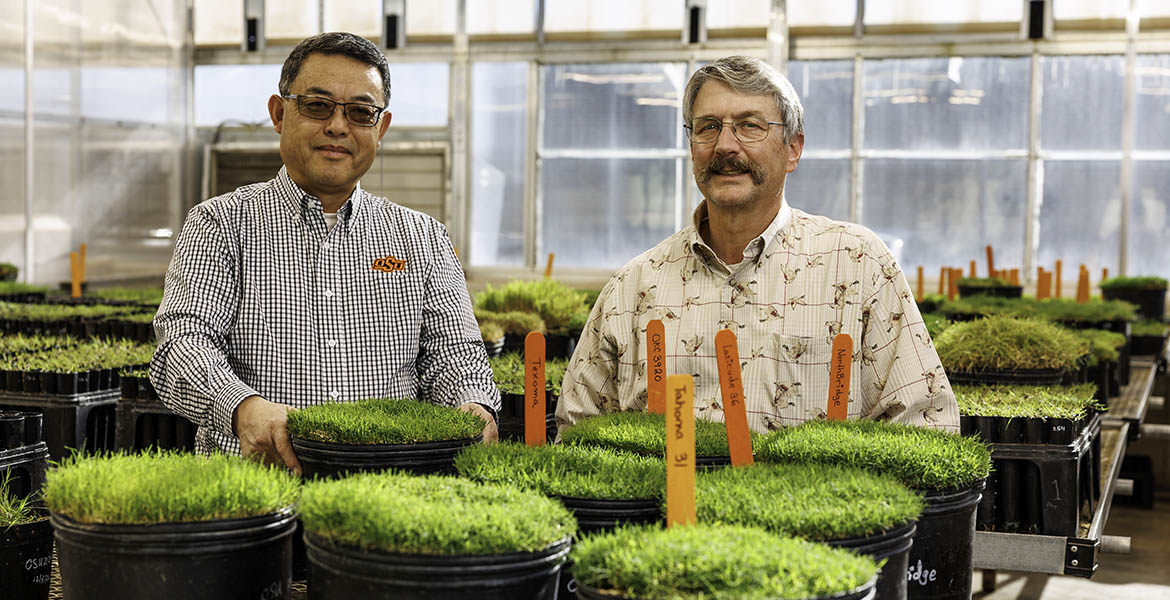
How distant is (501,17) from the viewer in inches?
460

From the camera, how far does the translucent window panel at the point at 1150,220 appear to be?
33.8ft

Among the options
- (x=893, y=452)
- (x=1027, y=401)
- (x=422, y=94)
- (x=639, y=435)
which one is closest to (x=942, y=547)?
(x=893, y=452)

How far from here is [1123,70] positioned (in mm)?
10352

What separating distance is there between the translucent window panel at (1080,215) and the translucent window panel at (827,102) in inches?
76.5

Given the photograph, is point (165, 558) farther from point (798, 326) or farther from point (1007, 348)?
point (1007, 348)

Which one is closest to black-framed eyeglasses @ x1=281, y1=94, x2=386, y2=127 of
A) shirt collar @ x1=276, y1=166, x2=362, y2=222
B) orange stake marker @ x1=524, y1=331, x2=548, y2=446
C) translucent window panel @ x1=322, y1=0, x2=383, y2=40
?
shirt collar @ x1=276, y1=166, x2=362, y2=222

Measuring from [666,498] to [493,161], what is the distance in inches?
424

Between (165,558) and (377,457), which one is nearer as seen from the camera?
(165,558)

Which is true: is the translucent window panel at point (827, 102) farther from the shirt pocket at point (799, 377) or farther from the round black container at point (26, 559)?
the round black container at point (26, 559)

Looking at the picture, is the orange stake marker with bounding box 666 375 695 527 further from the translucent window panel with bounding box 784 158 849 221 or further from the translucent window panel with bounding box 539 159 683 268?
the translucent window panel with bounding box 539 159 683 268

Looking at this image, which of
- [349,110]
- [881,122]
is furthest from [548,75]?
[349,110]

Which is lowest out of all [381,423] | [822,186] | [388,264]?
[381,423]

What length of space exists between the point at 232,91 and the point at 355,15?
1718 millimetres

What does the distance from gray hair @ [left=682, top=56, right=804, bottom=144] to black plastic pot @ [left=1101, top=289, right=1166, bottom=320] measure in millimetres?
6390
